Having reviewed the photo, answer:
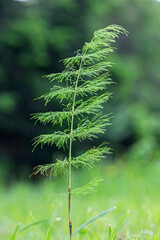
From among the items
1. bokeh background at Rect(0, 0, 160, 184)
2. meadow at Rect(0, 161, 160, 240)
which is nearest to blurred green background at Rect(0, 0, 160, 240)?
bokeh background at Rect(0, 0, 160, 184)

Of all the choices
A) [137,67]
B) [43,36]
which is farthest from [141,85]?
[43,36]

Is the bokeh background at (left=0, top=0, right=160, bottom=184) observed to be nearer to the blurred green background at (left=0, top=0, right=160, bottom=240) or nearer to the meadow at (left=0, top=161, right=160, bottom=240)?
the blurred green background at (left=0, top=0, right=160, bottom=240)

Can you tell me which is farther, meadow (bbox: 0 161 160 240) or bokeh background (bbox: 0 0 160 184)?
bokeh background (bbox: 0 0 160 184)

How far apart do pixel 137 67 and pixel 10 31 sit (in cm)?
409

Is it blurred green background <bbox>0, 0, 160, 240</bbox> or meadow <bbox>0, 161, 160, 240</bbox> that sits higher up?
blurred green background <bbox>0, 0, 160, 240</bbox>

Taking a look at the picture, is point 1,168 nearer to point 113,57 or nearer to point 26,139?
point 26,139

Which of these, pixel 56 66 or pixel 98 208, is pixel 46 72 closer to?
pixel 56 66

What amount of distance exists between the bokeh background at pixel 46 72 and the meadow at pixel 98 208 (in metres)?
2.70

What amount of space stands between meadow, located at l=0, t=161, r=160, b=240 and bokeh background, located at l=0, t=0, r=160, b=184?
2.70 m

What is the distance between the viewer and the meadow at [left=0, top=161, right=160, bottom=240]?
146 cm

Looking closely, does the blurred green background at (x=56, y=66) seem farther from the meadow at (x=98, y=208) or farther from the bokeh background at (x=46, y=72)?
the meadow at (x=98, y=208)

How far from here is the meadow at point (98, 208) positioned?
4.79 ft

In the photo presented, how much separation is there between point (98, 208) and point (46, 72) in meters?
7.68

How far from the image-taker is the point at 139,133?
9.52 meters
